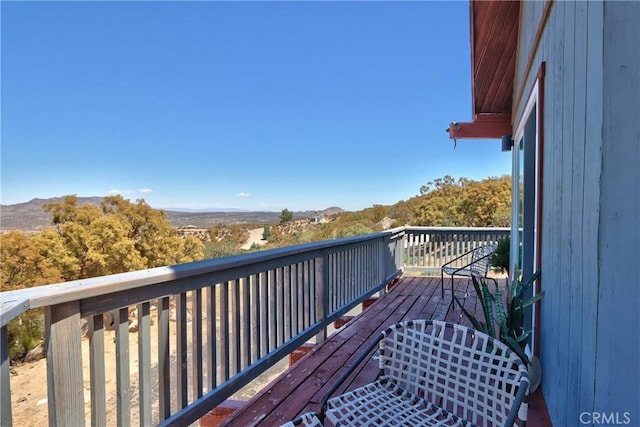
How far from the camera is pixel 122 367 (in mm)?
1556

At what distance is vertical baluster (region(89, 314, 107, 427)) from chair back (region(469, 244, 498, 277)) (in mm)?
3933

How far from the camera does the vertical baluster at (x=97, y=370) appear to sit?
1.44 m

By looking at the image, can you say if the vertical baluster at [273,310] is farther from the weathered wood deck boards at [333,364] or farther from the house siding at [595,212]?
the house siding at [595,212]

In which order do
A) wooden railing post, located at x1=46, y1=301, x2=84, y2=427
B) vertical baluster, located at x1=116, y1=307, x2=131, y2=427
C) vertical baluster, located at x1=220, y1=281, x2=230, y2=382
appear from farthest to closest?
vertical baluster, located at x1=220, y1=281, x2=230, y2=382 < vertical baluster, located at x1=116, y1=307, x2=131, y2=427 < wooden railing post, located at x1=46, y1=301, x2=84, y2=427

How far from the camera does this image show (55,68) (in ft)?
44.2

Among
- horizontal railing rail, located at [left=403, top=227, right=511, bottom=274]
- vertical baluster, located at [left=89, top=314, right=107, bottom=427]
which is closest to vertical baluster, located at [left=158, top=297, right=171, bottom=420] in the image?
vertical baluster, located at [left=89, top=314, right=107, bottom=427]

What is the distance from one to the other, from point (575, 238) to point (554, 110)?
81 centimetres

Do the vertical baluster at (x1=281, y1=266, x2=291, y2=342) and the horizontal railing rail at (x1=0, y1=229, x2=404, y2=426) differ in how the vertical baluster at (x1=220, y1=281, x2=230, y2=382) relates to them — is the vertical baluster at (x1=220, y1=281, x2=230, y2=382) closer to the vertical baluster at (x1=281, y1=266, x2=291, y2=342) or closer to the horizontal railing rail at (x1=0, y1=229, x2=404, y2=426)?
the horizontal railing rail at (x1=0, y1=229, x2=404, y2=426)

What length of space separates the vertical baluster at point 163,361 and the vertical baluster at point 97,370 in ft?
1.01

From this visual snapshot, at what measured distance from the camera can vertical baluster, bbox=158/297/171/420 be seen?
1775 millimetres

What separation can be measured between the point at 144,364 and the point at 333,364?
171 cm

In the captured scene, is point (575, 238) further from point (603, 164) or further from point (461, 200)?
point (461, 200)

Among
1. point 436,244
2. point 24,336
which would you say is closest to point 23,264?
point 24,336

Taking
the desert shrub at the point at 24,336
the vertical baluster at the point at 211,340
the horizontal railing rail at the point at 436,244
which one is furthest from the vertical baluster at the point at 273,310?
the horizontal railing rail at the point at 436,244
